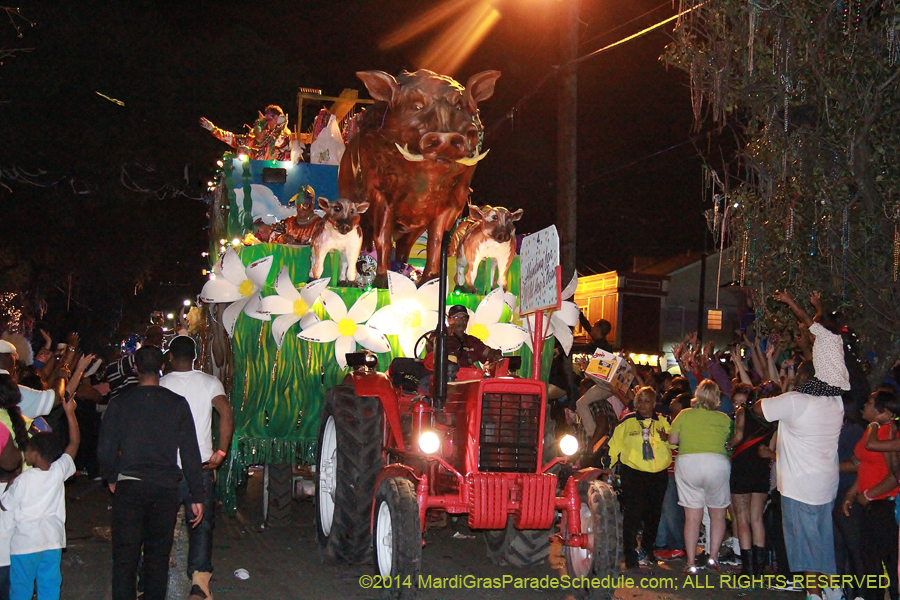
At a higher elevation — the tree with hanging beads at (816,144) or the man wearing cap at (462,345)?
the tree with hanging beads at (816,144)

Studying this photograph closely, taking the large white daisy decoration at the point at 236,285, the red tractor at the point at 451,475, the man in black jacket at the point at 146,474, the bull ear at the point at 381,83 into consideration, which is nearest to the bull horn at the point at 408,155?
Result: the bull ear at the point at 381,83

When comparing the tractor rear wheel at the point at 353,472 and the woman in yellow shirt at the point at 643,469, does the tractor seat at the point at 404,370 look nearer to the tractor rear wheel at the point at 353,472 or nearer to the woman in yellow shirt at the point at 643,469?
the tractor rear wheel at the point at 353,472

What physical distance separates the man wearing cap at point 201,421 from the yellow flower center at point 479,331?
115 inches

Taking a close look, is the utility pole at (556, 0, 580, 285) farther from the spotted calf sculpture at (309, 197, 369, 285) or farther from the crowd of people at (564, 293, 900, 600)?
the spotted calf sculpture at (309, 197, 369, 285)

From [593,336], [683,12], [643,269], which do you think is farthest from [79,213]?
[643,269]

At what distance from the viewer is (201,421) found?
6148 millimetres

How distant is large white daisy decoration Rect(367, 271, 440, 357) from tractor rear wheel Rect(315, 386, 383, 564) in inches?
50.6

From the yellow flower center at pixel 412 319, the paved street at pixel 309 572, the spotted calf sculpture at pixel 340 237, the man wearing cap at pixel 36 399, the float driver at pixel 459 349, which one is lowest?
the paved street at pixel 309 572

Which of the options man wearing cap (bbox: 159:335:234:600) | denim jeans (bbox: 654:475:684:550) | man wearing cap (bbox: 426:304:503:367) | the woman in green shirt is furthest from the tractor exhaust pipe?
denim jeans (bbox: 654:475:684:550)

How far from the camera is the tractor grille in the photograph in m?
6.11

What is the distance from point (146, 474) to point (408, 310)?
3.79 meters

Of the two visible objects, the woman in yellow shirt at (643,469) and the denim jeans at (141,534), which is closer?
the denim jeans at (141,534)

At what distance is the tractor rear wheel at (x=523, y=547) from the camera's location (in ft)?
24.3

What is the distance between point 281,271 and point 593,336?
15.5 ft
